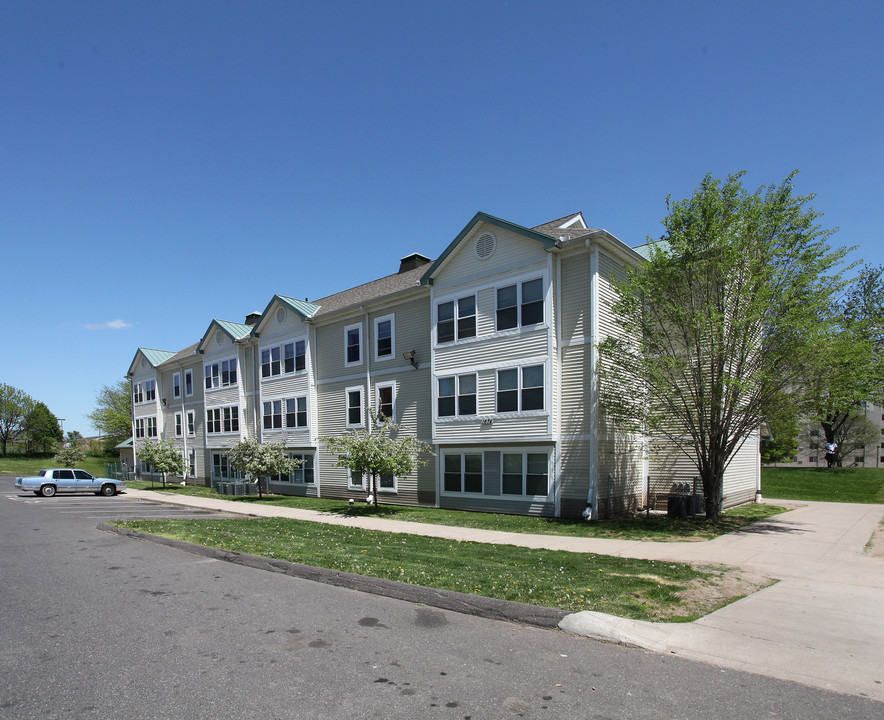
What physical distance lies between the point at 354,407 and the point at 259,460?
15.0 ft

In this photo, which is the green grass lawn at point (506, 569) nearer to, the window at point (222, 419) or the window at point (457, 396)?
the window at point (457, 396)

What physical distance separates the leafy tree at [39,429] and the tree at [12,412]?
22.4 inches

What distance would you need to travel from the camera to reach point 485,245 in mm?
20344

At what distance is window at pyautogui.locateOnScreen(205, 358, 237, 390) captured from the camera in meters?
33.8

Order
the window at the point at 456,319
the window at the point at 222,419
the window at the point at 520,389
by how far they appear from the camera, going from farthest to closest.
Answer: the window at the point at 222,419, the window at the point at 456,319, the window at the point at 520,389

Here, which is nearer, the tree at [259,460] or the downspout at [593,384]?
the downspout at [593,384]

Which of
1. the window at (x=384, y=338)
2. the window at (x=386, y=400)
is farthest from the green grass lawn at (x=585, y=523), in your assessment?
the window at (x=384, y=338)

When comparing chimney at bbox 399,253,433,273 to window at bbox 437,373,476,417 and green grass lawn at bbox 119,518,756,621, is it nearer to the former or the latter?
window at bbox 437,373,476,417

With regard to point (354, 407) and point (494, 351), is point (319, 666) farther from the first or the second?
point (354, 407)

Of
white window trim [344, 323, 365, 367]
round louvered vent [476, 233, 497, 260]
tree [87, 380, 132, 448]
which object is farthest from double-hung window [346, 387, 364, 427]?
tree [87, 380, 132, 448]

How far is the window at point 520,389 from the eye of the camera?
18.7 metres

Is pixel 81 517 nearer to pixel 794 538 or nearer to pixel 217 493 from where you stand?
pixel 217 493

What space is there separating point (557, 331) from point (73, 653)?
49.9 feet

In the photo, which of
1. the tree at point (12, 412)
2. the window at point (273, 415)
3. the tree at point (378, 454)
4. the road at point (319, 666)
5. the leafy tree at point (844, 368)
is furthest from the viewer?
the tree at point (12, 412)
